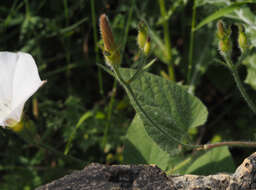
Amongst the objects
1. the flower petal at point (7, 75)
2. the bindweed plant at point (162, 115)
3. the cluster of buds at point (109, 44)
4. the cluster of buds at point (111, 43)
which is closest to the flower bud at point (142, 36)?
the cluster of buds at point (111, 43)

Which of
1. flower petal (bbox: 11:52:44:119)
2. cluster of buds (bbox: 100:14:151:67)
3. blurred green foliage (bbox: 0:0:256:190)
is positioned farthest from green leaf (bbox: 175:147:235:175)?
flower petal (bbox: 11:52:44:119)

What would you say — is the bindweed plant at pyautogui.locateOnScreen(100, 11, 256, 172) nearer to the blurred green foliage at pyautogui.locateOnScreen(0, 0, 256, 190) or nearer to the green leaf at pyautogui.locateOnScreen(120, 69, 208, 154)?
the green leaf at pyautogui.locateOnScreen(120, 69, 208, 154)

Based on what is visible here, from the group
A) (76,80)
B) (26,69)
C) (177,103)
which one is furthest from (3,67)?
(76,80)

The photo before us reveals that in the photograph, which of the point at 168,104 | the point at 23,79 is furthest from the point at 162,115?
the point at 23,79

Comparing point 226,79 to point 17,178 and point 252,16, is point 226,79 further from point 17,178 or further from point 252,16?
point 17,178

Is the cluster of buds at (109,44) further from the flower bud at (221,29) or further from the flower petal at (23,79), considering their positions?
the flower bud at (221,29)

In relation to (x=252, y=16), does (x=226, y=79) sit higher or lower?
lower

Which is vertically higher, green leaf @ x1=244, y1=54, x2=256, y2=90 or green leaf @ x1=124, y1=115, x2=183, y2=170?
green leaf @ x1=244, y1=54, x2=256, y2=90
